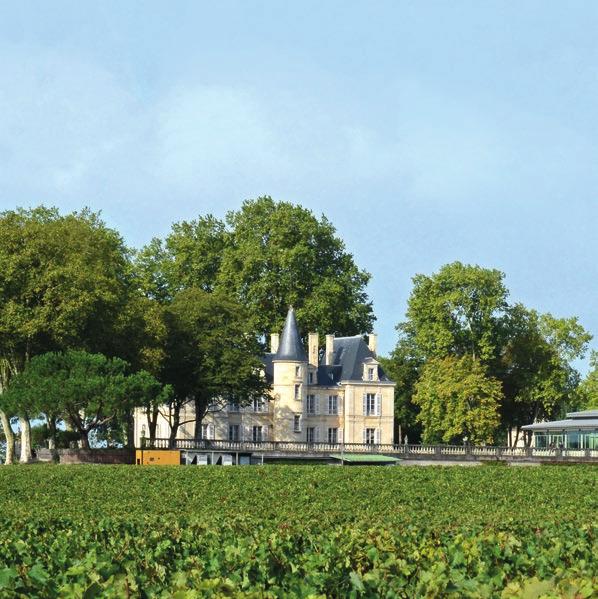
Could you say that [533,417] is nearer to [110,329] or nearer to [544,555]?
[110,329]

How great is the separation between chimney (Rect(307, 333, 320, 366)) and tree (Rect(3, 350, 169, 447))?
28228 millimetres

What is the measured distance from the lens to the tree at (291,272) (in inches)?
3814

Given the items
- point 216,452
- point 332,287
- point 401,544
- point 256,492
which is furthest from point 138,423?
point 401,544

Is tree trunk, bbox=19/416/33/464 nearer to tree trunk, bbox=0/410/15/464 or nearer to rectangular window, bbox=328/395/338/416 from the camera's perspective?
tree trunk, bbox=0/410/15/464

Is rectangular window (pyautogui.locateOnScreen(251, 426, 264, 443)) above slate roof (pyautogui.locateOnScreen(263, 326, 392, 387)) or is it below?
below

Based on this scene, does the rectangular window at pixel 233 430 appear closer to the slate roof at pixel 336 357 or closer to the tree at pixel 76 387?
the slate roof at pixel 336 357

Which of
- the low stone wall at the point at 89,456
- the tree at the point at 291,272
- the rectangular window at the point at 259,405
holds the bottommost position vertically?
the low stone wall at the point at 89,456

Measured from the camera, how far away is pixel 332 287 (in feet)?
316

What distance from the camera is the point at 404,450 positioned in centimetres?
8538

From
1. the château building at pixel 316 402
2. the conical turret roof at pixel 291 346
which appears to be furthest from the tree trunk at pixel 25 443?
the conical turret roof at pixel 291 346

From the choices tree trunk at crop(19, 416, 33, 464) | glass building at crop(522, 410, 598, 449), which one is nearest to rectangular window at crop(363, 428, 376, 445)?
glass building at crop(522, 410, 598, 449)

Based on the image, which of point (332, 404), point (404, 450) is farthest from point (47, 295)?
point (332, 404)

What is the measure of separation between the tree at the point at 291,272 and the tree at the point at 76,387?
2842 cm

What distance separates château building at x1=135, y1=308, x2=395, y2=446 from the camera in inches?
3733
